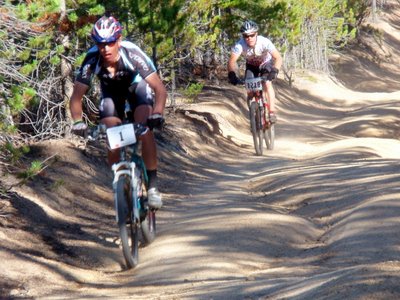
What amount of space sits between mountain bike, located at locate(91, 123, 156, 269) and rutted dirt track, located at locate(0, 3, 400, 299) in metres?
0.28

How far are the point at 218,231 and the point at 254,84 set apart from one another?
22.6 ft

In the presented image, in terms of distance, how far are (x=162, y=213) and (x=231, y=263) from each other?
3.43 m

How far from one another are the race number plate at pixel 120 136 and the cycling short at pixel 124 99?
0.49 metres

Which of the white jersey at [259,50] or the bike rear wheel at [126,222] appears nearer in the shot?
the bike rear wheel at [126,222]

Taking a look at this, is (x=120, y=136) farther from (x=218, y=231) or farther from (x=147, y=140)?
(x=218, y=231)

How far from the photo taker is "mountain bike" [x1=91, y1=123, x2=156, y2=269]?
7574 mm

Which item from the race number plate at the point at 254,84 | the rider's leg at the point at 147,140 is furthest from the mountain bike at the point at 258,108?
the rider's leg at the point at 147,140

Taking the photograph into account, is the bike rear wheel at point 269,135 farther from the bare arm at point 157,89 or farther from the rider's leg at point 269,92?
the bare arm at point 157,89

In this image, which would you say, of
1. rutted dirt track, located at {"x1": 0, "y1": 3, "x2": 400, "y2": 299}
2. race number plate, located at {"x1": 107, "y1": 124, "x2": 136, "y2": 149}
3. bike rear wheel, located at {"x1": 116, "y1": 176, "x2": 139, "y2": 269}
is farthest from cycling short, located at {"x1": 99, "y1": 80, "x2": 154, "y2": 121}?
rutted dirt track, located at {"x1": 0, "y1": 3, "x2": 400, "y2": 299}

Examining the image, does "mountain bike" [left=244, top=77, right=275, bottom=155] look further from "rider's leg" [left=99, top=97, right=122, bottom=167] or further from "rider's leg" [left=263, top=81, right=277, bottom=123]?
"rider's leg" [left=99, top=97, right=122, bottom=167]

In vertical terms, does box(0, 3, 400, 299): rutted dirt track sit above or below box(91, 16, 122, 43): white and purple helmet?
below

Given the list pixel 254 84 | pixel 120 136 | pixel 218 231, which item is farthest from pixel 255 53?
pixel 120 136

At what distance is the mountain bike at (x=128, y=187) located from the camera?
7.57 meters

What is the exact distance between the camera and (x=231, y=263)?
24.9 feet
